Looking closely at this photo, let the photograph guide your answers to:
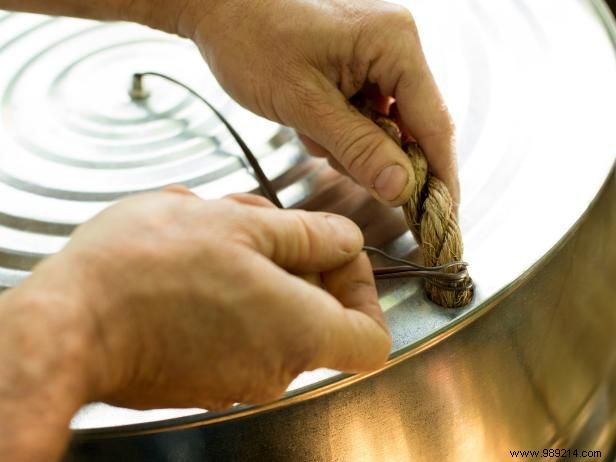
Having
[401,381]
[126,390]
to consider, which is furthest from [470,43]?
[126,390]

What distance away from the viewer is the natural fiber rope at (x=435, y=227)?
640mm

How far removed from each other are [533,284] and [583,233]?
0.08 meters

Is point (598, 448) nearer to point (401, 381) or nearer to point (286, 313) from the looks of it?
point (401, 381)

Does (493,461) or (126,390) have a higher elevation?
→ (126,390)

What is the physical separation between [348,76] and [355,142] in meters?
0.08

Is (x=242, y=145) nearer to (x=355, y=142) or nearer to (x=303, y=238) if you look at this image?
(x=355, y=142)

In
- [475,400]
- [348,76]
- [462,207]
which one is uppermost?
[348,76]

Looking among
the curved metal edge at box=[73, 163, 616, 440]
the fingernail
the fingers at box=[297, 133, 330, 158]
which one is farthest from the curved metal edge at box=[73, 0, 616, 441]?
the fingers at box=[297, 133, 330, 158]

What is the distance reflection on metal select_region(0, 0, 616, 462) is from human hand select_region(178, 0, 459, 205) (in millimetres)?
54

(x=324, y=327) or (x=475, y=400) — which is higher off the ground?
(x=324, y=327)

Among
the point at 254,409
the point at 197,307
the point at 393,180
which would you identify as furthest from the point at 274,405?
the point at 393,180

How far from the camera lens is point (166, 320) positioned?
49cm

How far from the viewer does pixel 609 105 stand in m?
0.81

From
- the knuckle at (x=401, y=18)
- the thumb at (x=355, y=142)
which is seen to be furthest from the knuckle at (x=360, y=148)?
the knuckle at (x=401, y=18)
